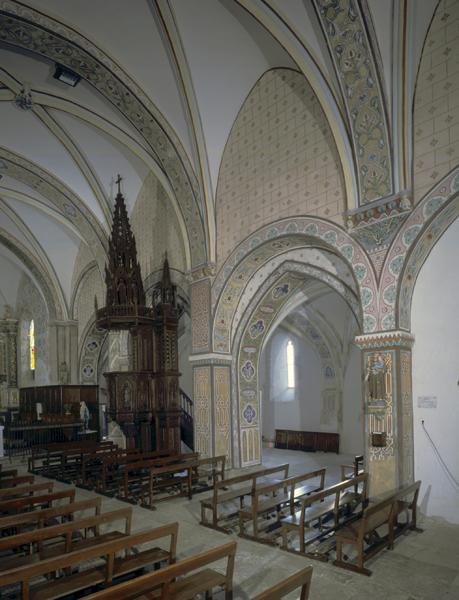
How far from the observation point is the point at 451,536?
6.95 m

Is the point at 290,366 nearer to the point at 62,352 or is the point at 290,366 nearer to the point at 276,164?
the point at 62,352

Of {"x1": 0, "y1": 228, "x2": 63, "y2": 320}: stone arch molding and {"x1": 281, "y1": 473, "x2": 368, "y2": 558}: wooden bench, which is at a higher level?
{"x1": 0, "y1": 228, "x2": 63, "y2": 320}: stone arch molding

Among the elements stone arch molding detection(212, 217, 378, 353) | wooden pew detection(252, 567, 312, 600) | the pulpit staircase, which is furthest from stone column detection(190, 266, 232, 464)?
wooden pew detection(252, 567, 312, 600)

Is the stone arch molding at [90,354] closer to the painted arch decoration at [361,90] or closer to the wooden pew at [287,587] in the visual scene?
the painted arch decoration at [361,90]

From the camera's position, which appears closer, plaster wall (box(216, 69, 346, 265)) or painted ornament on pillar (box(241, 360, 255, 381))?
plaster wall (box(216, 69, 346, 265))

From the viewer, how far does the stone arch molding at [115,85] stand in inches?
397

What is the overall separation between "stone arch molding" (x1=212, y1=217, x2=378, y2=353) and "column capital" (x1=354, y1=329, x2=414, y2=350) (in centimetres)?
14

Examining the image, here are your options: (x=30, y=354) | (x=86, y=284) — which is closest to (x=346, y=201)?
(x=86, y=284)

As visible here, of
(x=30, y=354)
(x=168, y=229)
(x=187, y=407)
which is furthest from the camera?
(x=30, y=354)

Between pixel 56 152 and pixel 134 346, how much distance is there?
6738 mm

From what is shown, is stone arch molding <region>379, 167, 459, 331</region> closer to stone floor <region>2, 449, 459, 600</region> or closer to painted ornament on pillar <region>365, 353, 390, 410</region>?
painted ornament on pillar <region>365, 353, 390, 410</region>

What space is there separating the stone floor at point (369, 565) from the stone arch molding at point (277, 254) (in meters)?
3.26

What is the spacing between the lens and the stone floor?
5.25m

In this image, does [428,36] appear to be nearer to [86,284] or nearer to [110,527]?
[110,527]
